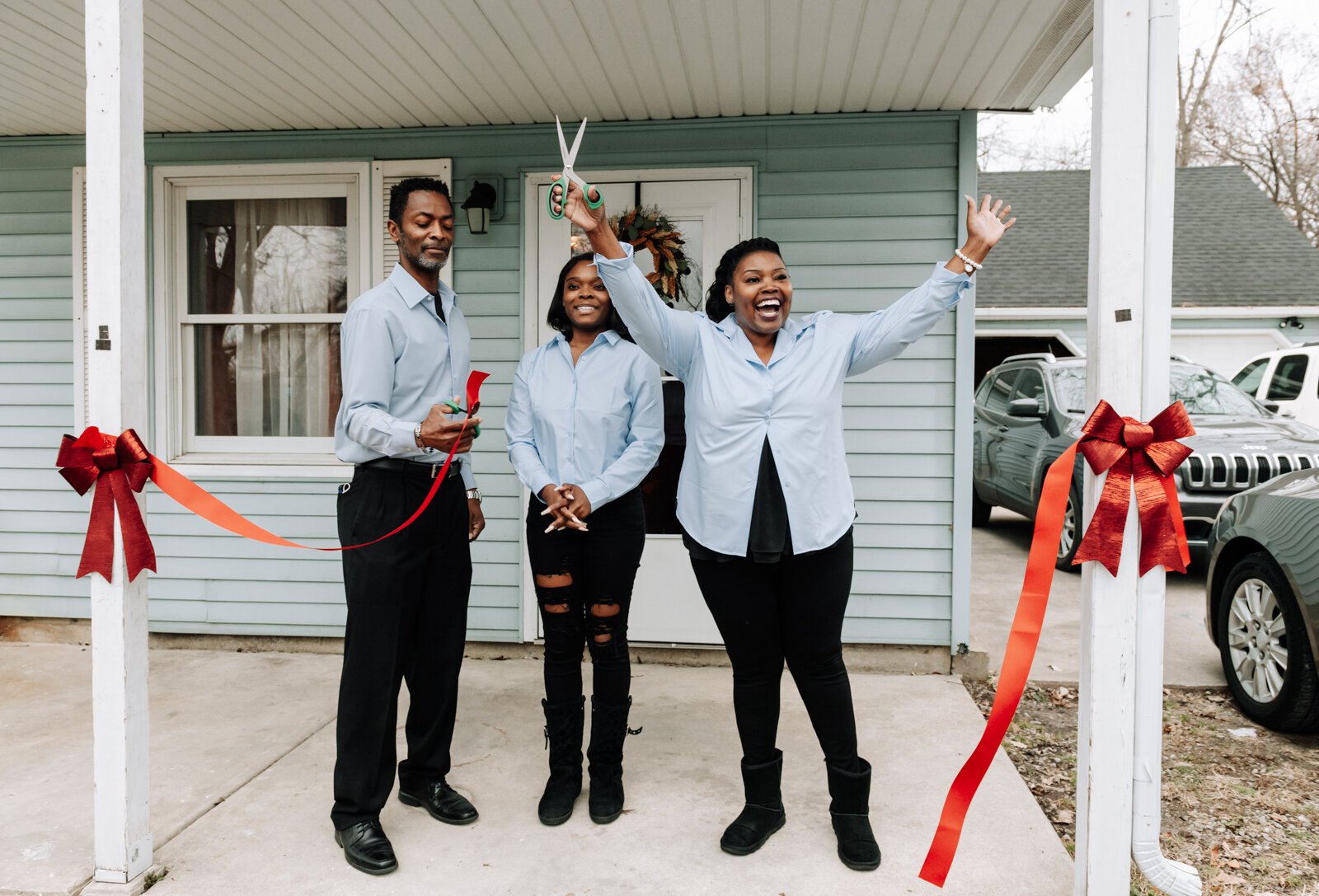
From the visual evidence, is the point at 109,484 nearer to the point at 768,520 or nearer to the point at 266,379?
the point at 768,520

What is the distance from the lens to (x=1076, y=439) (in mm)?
6277

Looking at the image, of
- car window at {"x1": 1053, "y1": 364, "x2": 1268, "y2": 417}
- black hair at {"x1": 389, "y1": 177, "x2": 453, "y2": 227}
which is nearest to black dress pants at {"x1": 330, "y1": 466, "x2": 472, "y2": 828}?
black hair at {"x1": 389, "y1": 177, "x2": 453, "y2": 227}

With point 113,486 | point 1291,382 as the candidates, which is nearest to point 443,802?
point 113,486

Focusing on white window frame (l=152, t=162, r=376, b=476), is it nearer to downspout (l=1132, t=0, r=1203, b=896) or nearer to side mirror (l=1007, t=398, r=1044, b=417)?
downspout (l=1132, t=0, r=1203, b=896)

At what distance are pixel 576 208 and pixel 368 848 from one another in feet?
6.16

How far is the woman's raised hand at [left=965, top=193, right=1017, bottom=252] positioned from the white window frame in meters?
3.29

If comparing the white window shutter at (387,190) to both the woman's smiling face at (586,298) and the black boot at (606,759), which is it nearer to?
the woman's smiling face at (586,298)

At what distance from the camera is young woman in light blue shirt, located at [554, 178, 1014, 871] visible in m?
2.58

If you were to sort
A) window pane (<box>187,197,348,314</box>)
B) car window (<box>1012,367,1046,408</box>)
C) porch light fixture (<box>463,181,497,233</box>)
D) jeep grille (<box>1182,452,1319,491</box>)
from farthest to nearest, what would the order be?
1. car window (<box>1012,367,1046,408</box>)
2. jeep grille (<box>1182,452,1319,491</box>)
3. window pane (<box>187,197,348,314</box>)
4. porch light fixture (<box>463,181,497,233</box>)

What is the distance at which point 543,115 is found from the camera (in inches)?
181

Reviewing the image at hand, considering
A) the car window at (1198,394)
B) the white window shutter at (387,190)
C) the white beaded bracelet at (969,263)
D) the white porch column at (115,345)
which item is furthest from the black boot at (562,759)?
the car window at (1198,394)

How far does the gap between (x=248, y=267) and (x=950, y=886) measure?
444 cm

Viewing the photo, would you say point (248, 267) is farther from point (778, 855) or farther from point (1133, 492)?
point (1133, 492)

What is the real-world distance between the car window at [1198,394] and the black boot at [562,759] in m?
5.62
